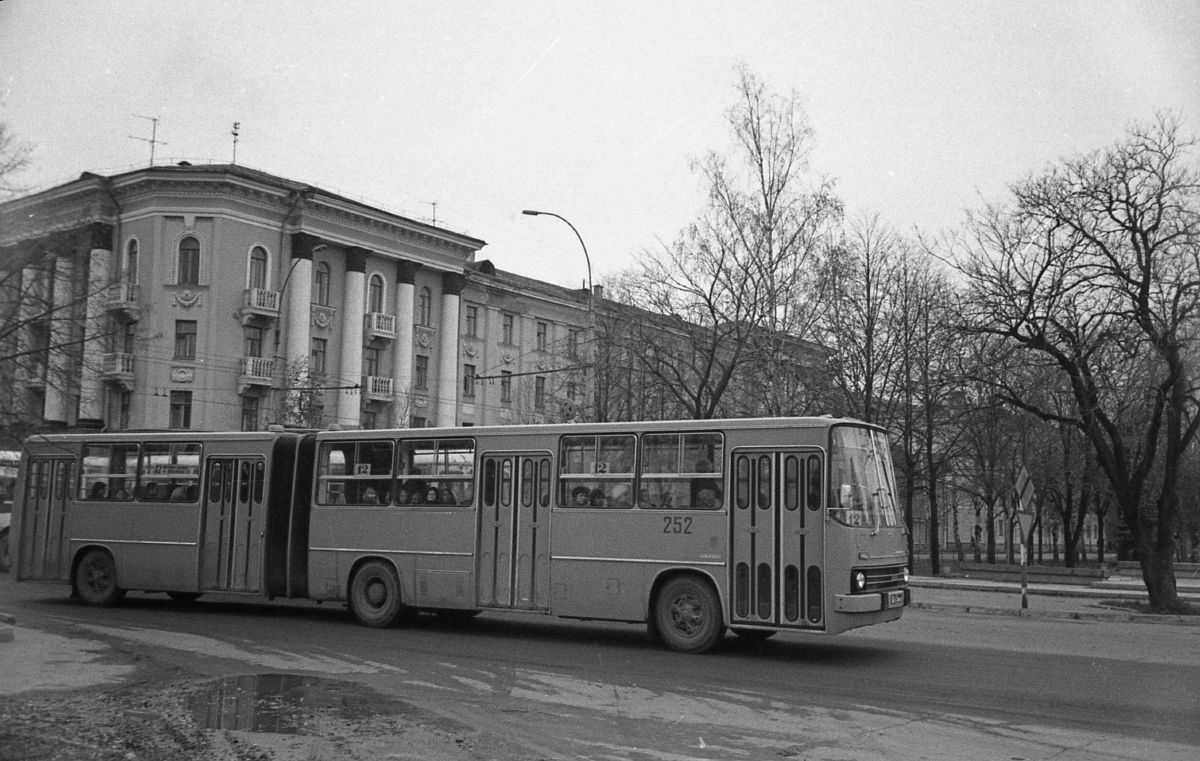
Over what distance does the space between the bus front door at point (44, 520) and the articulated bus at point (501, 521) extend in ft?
0.12

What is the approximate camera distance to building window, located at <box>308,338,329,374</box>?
2138 inches

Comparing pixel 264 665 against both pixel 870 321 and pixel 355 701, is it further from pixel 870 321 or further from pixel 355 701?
pixel 870 321

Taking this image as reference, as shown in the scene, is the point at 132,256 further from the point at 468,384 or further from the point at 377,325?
the point at 468,384

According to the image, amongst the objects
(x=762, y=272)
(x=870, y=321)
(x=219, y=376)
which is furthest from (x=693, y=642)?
(x=219, y=376)

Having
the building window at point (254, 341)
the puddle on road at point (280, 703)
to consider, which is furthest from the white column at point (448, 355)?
the puddle on road at point (280, 703)

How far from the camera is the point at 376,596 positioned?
16953 mm

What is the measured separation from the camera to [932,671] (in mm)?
12703

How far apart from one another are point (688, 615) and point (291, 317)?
139 ft

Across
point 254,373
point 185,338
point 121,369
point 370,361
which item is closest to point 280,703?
point 254,373

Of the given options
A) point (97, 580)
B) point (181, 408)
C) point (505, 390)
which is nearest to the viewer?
point (97, 580)

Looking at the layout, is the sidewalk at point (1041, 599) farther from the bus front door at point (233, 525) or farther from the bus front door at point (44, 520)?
the bus front door at point (44, 520)

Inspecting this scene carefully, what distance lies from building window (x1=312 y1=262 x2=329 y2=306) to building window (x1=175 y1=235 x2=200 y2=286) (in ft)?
20.1

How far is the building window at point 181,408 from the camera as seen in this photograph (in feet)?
162

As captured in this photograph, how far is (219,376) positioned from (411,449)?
3624 cm
